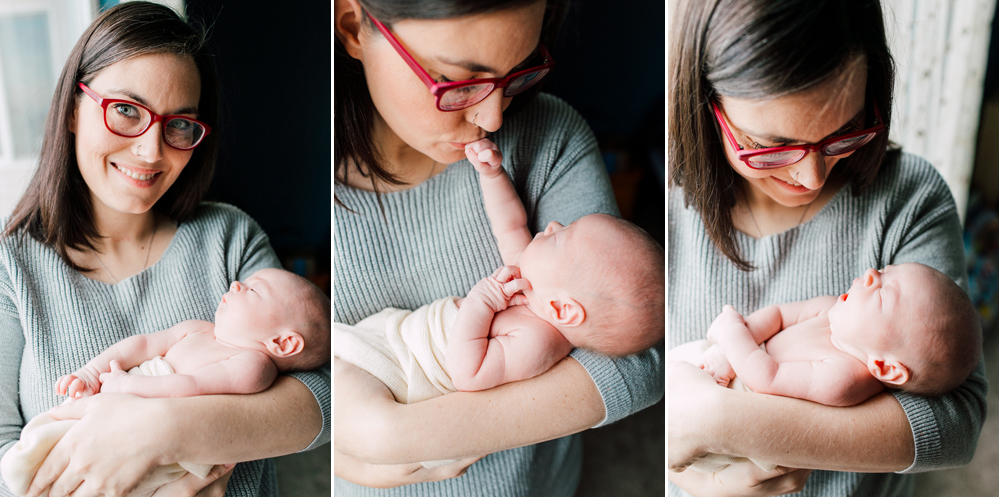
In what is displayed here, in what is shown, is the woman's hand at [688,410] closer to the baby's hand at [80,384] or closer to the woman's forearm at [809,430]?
the woman's forearm at [809,430]

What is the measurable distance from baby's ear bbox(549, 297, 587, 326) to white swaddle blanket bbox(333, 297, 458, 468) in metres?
0.18

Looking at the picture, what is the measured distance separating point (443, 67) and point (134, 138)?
61 cm

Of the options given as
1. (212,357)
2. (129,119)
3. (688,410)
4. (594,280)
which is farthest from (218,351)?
(688,410)

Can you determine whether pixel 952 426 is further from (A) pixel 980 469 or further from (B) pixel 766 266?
(B) pixel 766 266

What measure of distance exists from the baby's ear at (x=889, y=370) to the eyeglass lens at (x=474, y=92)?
0.79m

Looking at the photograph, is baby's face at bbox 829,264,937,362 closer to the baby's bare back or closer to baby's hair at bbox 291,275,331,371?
baby's hair at bbox 291,275,331,371

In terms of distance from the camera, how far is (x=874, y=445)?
1.13 metres

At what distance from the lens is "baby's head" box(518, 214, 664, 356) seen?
42.2 inches

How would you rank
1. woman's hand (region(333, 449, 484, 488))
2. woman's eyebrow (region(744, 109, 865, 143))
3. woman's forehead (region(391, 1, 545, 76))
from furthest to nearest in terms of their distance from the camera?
woman's hand (region(333, 449, 484, 488))
woman's eyebrow (region(744, 109, 865, 143))
woman's forehead (region(391, 1, 545, 76))

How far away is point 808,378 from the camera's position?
111 centimetres

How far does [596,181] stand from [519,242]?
7.5 inches

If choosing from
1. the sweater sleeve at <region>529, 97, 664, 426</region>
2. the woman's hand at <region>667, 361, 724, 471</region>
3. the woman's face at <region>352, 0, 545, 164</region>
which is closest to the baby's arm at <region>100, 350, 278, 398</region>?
the woman's face at <region>352, 0, 545, 164</region>

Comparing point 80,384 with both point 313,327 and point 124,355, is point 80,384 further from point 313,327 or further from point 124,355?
point 313,327

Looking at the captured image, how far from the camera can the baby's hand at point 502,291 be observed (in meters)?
1.10
